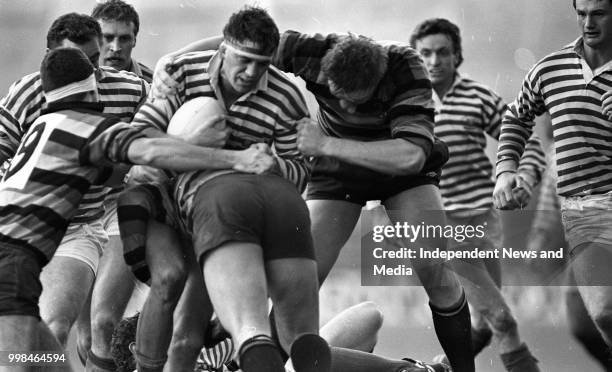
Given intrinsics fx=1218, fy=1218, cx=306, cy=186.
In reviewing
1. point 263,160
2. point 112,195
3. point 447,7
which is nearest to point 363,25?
point 447,7

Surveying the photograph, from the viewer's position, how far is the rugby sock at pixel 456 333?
5262 mm

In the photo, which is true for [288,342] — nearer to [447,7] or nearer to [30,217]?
[30,217]

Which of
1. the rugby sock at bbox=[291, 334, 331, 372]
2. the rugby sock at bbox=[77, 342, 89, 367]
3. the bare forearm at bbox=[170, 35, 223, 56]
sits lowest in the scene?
the rugby sock at bbox=[77, 342, 89, 367]

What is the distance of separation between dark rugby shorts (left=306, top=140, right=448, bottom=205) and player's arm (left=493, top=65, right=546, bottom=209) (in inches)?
18.5

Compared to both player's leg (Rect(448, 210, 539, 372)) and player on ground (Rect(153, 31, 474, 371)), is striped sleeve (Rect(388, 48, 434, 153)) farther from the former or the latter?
player's leg (Rect(448, 210, 539, 372))

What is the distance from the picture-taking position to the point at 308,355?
431 cm

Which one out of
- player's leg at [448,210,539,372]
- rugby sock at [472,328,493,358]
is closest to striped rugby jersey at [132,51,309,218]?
player's leg at [448,210,539,372]

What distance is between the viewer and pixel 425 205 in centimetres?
533

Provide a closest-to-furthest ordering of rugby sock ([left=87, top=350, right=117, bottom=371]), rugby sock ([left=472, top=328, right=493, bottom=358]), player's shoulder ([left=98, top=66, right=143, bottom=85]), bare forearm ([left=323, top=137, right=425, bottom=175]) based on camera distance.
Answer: bare forearm ([left=323, top=137, right=425, bottom=175])
rugby sock ([left=87, top=350, right=117, bottom=371])
player's shoulder ([left=98, top=66, right=143, bottom=85])
rugby sock ([left=472, top=328, right=493, bottom=358])

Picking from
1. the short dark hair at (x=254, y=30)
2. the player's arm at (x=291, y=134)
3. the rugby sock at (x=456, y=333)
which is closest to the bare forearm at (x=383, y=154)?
the player's arm at (x=291, y=134)

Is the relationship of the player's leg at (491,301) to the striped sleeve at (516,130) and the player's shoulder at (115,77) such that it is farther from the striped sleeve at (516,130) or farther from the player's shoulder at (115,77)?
the player's shoulder at (115,77)

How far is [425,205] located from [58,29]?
195cm

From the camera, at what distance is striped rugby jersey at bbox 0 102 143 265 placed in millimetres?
4609

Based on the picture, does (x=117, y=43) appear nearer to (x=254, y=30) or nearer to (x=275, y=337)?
(x=254, y=30)
